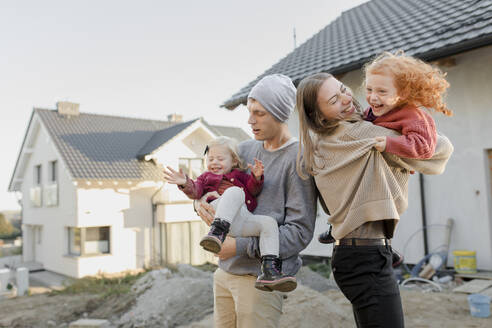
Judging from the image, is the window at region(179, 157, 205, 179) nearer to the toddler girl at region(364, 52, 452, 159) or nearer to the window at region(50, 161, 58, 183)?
the window at region(50, 161, 58, 183)

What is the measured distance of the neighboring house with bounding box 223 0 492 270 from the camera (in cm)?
601

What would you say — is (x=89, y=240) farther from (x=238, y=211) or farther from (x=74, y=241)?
(x=238, y=211)

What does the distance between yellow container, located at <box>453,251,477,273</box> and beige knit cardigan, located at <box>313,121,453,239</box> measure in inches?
214

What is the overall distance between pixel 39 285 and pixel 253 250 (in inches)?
654

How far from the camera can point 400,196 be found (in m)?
1.73

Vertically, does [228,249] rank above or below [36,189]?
below

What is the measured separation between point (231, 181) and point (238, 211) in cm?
30

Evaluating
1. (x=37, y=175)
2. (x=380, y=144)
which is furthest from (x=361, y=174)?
(x=37, y=175)

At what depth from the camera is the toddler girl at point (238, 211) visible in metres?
1.82

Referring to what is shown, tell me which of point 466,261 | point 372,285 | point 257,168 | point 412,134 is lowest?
point 466,261

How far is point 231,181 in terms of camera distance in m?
2.22

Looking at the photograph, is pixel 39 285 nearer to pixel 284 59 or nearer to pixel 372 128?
pixel 284 59

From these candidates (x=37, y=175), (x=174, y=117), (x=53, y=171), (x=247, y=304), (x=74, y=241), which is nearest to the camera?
(x=247, y=304)

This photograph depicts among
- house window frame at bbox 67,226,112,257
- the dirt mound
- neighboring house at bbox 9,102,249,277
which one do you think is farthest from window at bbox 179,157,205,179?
the dirt mound
